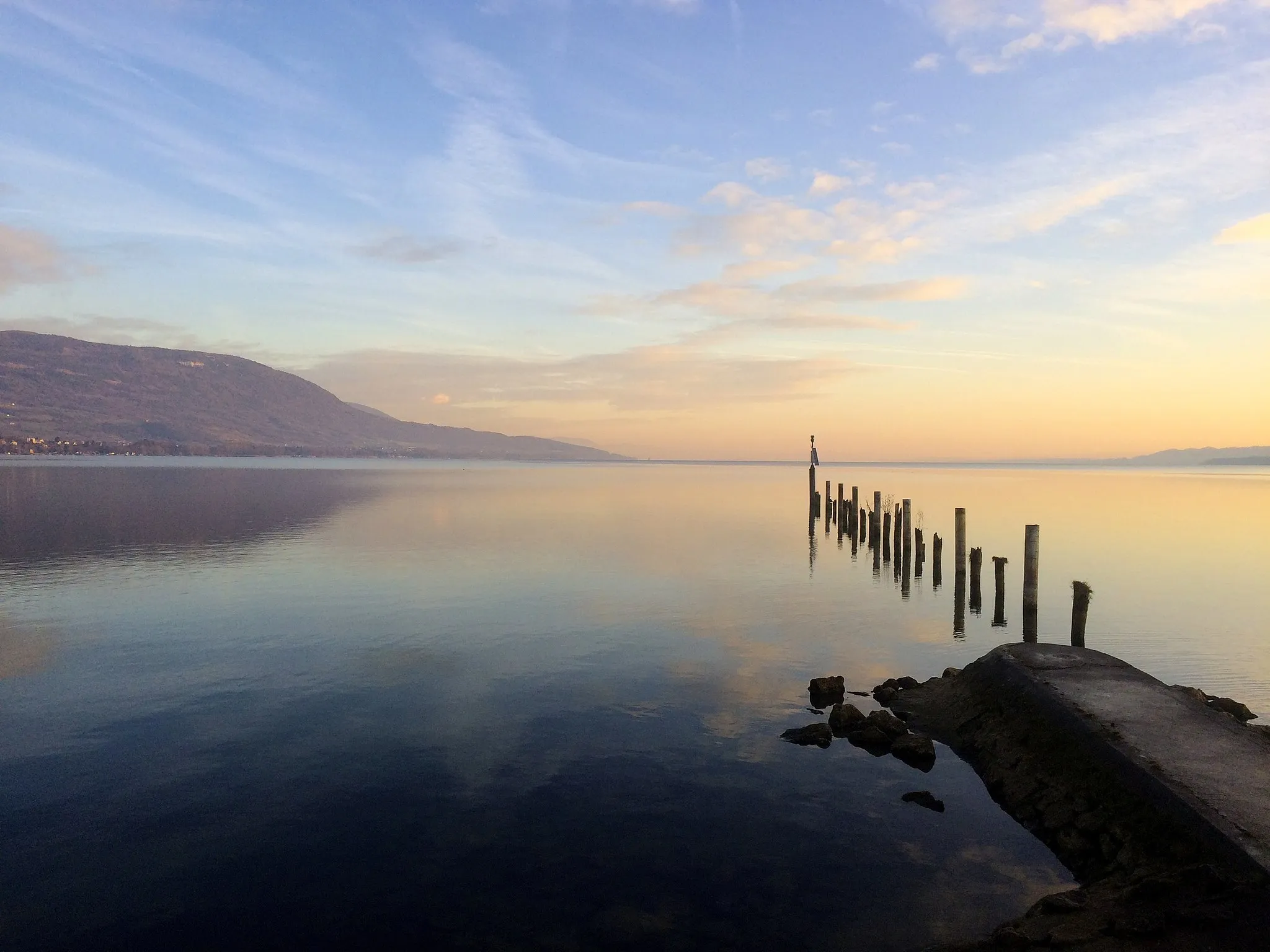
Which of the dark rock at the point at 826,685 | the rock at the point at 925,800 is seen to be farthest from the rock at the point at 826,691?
the rock at the point at 925,800

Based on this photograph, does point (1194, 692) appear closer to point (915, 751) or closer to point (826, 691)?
point (915, 751)

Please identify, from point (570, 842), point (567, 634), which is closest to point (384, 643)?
point (567, 634)

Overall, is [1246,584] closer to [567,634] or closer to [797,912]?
[567,634]

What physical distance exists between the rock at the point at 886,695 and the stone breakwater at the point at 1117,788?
0.13 ft

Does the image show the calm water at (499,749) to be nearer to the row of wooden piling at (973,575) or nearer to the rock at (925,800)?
the rock at (925,800)

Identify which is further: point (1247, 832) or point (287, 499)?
point (287, 499)

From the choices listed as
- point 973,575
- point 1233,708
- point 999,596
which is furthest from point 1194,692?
point 973,575

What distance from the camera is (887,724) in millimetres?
14375

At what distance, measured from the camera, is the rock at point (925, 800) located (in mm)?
11742

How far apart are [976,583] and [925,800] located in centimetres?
1666

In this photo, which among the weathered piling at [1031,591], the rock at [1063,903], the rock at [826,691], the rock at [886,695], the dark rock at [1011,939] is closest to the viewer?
the dark rock at [1011,939]

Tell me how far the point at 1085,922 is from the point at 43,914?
11.0 m

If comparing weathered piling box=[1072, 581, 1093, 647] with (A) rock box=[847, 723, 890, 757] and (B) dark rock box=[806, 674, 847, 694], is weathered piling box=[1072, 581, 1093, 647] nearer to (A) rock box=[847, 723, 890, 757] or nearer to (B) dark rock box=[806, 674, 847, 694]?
(B) dark rock box=[806, 674, 847, 694]

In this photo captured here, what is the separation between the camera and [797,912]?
29.4ft
